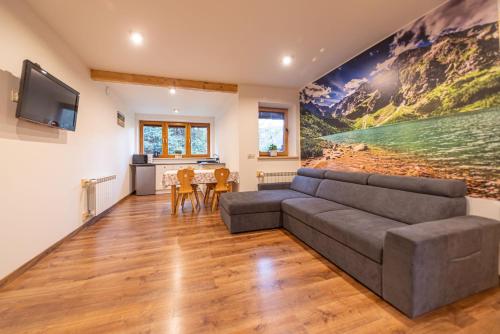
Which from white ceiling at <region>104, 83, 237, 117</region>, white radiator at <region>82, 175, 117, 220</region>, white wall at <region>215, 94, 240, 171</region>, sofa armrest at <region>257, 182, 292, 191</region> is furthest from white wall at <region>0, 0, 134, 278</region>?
sofa armrest at <region>257, 182, 292, 191</region>

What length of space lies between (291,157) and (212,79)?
230 centimetres

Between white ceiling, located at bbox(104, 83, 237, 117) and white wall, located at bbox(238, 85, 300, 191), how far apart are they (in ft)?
1.23

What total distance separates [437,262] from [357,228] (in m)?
0.55

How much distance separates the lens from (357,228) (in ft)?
5.85

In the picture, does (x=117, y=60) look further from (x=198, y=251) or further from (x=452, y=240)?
(x=452, y=240)

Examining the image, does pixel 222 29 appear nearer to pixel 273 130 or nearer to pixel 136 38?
pixel 136 38

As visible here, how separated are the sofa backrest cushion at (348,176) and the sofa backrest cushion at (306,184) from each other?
0.23 meters

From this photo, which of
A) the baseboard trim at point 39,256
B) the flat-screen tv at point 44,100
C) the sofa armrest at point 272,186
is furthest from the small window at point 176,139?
the flat-screen tv at point 44,100

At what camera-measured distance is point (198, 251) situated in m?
2.32

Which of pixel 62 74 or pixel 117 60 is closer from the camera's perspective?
pixel 62 74

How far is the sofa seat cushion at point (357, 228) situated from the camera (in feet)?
5.16

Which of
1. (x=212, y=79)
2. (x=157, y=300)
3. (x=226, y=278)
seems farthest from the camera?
(x=212, y=79)

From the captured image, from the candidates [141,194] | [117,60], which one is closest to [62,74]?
[117,60]

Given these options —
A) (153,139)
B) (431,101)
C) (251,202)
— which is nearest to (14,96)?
(251,202)
